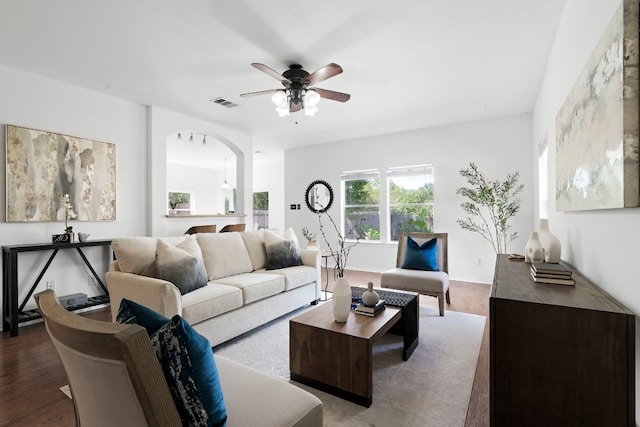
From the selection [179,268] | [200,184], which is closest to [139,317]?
[179,268]

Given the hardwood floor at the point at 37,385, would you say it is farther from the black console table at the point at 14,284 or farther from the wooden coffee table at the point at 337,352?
the wooden coffee table at the point at 337,352

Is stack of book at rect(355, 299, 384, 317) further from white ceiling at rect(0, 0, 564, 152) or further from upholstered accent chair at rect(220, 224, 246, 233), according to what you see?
upholstered accent chair at rect(220, 224, 246, 233)

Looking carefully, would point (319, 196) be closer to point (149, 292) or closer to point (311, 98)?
point (311, 98)

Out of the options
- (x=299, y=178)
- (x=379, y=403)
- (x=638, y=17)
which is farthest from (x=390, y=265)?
(x=638, y=17)

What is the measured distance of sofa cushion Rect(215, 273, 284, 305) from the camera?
2.90 meters

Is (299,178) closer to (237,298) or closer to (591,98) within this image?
(237,298)

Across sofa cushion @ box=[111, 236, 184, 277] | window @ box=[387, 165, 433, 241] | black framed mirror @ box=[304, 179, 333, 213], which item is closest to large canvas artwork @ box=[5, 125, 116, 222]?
sofa cushion @ box=[111, 236, 184, 277]

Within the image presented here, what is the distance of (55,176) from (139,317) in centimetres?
359

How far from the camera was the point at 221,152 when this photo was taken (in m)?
7.64

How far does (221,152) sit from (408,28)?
5966 mm

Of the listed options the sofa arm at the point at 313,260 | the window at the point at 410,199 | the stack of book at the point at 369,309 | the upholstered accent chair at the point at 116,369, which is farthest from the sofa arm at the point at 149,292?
the window at the point at 410,199

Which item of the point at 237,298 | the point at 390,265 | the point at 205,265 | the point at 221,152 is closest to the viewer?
the point at 237,298

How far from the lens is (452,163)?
17.3ft

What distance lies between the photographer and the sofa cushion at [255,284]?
2.90 meters
